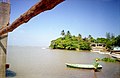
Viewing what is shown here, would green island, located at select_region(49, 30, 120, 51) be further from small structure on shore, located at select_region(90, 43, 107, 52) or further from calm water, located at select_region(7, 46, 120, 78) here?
calm water, located at select_region(7, 46, 120, 78)

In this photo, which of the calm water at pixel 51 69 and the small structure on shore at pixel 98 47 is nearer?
the calm water at pixel 51 69

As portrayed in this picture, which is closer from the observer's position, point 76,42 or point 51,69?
point 51,69

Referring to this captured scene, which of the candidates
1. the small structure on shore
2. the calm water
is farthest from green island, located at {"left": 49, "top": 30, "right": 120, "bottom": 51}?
the calm water

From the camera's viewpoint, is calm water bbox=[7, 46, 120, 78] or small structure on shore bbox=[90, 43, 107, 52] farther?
small structure on shore bbox=[90, 43, 107, 52]

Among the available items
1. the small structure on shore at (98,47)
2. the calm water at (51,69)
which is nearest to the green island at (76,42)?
the small structure on shore at (98,47)

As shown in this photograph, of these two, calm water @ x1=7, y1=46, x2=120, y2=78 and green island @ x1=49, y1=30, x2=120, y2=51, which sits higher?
green island @ x1=49, y1=30, x2=120, y2=51

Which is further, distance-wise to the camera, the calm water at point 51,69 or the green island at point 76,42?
the green island at point 76,42

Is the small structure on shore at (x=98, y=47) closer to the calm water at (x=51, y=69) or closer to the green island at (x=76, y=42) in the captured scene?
the green island at (x=76, y=42)

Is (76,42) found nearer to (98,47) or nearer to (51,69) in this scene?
(98,47)

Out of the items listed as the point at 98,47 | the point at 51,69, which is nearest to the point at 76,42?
the point at 98,47

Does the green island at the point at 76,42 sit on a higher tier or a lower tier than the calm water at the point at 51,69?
higher

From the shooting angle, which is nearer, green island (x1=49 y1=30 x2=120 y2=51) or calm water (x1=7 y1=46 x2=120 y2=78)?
calm water (x1=7 y1=46 x2=120 y2=78)

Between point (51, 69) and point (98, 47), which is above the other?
point (98, 47)

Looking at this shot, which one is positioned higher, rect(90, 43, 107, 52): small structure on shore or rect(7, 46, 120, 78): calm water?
rect(90, 43, 107, 52): small structure on shore
